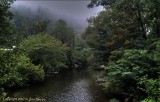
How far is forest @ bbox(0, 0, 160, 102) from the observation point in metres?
12.5

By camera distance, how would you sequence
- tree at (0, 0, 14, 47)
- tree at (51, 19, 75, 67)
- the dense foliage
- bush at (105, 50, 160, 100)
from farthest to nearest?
tree at (51, 19, 75, 67), bush at (105, 50, 160, 100), the dense foliage, tree at (0, 0, 14, 47)

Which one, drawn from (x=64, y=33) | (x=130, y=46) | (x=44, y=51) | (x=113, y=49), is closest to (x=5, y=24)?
(x=130, y=46)

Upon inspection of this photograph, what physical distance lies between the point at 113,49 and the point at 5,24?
83.8 feet

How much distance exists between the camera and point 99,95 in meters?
30.9

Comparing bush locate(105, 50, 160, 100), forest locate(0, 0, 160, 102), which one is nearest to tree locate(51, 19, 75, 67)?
forest locate(0, 0, 160, 102)

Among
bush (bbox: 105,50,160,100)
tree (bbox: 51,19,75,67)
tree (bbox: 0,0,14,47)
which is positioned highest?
tree (bbox: 51,19,75,67)

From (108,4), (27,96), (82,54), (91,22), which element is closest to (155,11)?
(108,4)

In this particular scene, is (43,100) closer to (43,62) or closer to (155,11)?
(155,11)

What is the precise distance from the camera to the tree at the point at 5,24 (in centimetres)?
1190

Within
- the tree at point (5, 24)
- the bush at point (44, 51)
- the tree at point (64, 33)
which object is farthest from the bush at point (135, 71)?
the tree at point (64, 33)

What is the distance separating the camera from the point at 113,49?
36219 millimetres

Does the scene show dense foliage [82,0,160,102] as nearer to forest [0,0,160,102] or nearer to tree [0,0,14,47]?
forest [0,0,160,102]

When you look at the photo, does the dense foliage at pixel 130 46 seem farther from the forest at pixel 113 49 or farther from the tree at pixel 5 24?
the tree at pixel 5 24

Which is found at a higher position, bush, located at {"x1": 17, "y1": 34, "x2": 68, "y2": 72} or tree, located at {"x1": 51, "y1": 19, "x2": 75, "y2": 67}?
tree, located at {"x1": 51, "y1": 19, "x2": 75, "y2": 67}
